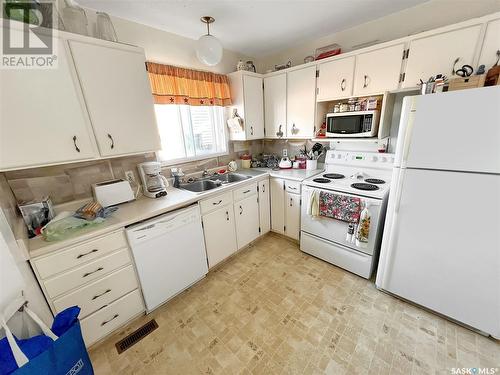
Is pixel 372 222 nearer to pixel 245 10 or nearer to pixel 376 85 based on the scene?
pixel 376 85

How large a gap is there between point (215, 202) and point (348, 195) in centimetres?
134

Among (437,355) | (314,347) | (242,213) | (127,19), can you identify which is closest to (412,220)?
(437,355)

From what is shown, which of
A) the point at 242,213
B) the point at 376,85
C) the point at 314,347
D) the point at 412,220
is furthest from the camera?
the point at 242,213

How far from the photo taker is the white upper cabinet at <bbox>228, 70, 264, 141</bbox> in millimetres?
2605

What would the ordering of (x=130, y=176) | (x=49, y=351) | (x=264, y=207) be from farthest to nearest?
(x=264, y=207) < (x=130, y=176) < (x=49, y=351)

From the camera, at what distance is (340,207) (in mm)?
1962

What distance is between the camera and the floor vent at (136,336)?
150 cm

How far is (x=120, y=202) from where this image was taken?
1782 millimetres

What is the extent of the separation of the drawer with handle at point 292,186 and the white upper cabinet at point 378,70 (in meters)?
1.14

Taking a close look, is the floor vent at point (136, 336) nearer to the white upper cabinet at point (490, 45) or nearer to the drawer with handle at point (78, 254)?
the drawer with handle at point (78, 254)

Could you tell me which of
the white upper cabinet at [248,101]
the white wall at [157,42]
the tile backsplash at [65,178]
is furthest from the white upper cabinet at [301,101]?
the tile backsplash at [65,178]

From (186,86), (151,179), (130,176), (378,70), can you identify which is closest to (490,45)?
(378,70)

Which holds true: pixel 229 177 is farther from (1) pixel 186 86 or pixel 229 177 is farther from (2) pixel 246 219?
(1) pixel 186 86

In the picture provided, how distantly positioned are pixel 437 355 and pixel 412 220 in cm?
91
